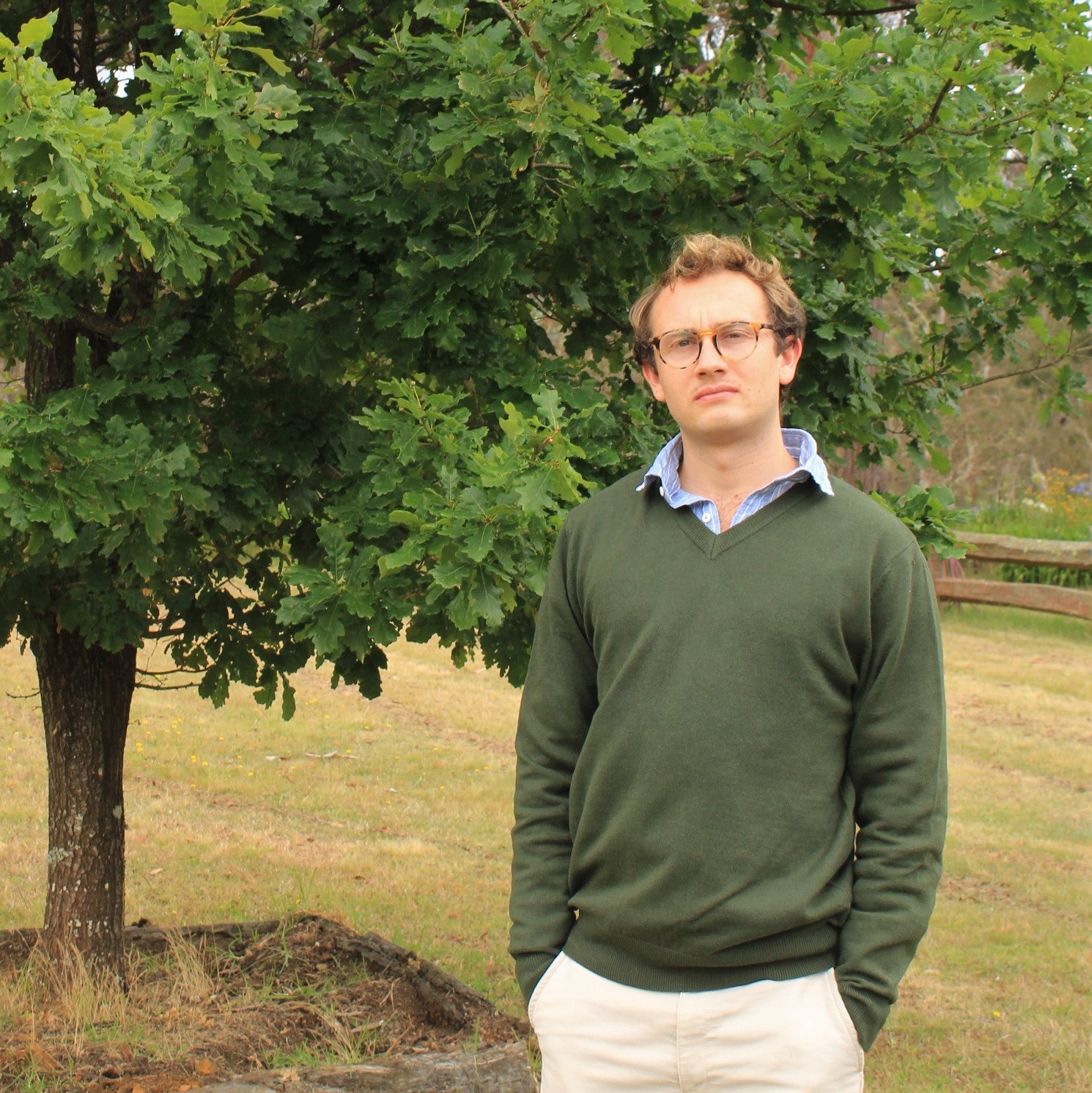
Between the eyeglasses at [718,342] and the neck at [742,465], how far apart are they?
0.14 m

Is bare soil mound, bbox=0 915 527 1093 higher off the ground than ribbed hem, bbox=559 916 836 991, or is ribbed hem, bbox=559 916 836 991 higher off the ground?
ribbed hem, bbox=559 916 836 991

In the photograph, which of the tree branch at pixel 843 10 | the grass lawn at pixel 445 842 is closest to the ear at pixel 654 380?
the tree branch at pixel 843 10

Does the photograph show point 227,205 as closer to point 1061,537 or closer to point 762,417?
point 762,417

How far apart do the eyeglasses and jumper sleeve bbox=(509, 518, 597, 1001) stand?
1.18ft

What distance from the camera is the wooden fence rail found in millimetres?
13008

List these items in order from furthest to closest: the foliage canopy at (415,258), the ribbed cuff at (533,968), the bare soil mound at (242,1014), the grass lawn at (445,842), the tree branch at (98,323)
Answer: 1. the grass lawn at (445,842)
2. the bare soil mound at (242,1014)
3. the tree branch at (98,323)
4. the foliage canopy at (415,258)
5. the ribbed cuff at (533,968)

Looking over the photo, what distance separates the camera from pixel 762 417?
2.08m

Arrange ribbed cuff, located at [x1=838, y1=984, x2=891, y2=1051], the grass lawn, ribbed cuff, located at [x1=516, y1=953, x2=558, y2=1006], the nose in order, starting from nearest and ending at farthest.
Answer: ribbed cuff, located at [x1=838, y1=984, x2=891, y2=1051] → the nose → ribbed cuff, located at [x1=516, y1=953, x2=558, y2=1006] → the grass lawn

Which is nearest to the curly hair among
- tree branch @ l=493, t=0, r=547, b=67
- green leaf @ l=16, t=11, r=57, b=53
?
tree branch @ l=493, t=0, r=547, b=67

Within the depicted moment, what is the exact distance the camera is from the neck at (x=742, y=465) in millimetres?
2098


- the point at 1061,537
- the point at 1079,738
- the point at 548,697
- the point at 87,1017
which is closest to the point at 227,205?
the point at 548,697

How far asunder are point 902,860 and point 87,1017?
10.4 ft

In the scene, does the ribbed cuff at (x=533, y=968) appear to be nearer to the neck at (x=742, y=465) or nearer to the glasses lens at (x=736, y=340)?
the neck at (x=742, y=465)

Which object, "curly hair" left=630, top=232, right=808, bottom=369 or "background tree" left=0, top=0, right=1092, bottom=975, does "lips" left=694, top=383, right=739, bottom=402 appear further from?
"background tree" left=0, top=0, right=1092, bottom=975
